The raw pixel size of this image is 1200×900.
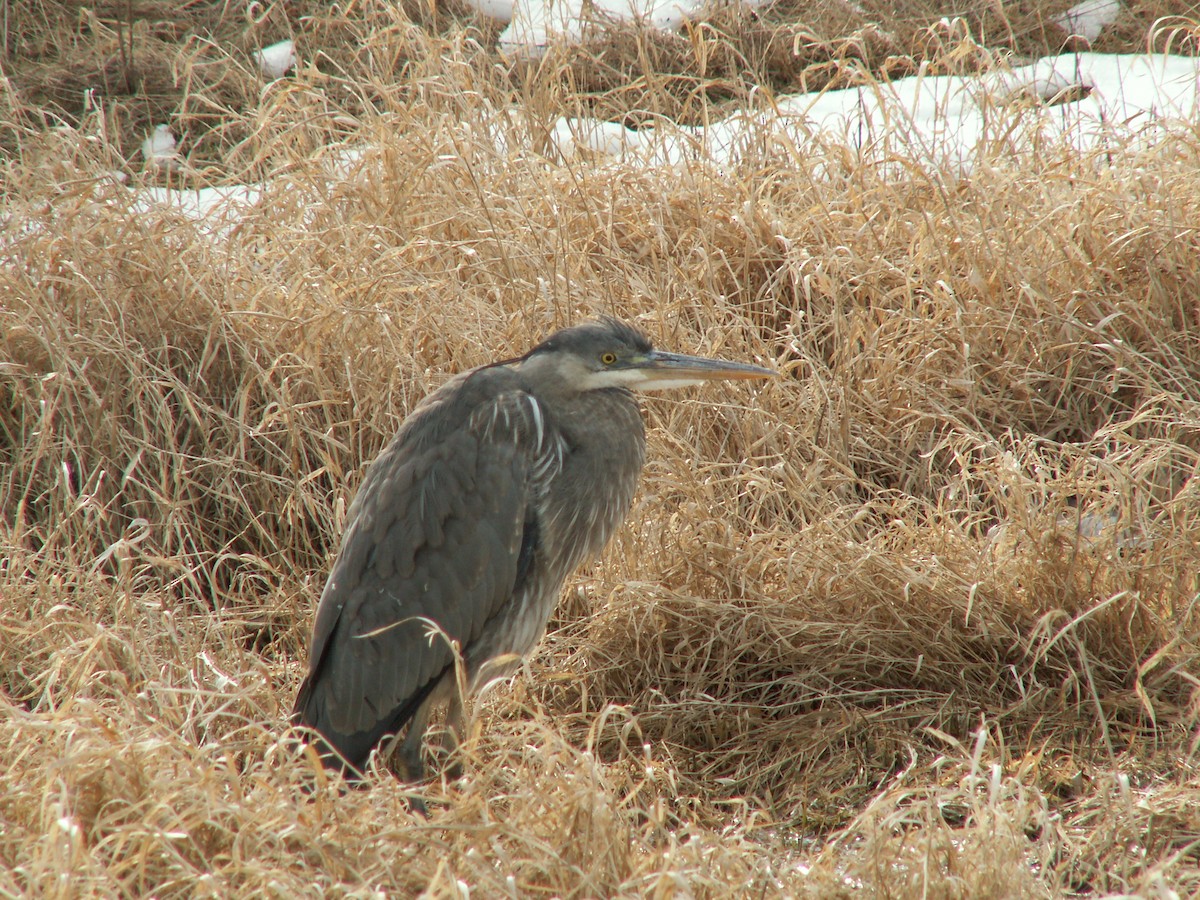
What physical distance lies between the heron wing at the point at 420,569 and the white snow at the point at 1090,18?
5.26m

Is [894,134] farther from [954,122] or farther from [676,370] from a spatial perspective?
[676,370]

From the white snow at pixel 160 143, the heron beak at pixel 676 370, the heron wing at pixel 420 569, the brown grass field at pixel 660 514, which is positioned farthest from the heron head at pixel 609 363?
the white snow at pixel 160 143

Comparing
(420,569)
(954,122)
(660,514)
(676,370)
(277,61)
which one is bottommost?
(660,514)

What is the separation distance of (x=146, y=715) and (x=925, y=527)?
2.32m

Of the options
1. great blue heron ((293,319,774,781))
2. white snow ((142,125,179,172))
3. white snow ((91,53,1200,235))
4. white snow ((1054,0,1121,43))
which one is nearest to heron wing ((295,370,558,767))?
great blue heron ((293,319,774,781))

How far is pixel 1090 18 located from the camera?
23.5ft

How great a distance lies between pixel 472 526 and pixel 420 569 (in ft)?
0.58

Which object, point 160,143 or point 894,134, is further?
point 160,143

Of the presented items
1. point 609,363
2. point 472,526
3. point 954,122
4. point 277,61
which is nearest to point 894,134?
point 954,122

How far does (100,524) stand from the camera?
4156mm

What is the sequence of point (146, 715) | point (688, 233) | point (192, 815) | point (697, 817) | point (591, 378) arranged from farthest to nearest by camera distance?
point (688, 233) < point (591, 378) < point (697, 817) < point (146, 715) < point (192, 815)

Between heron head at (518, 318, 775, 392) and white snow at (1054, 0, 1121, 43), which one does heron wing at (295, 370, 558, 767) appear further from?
white snow at (1054, 0, 1121, 43)

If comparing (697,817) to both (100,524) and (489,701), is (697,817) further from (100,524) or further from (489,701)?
(100,524)

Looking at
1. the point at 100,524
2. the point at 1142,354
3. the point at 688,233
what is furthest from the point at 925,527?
the point at 100,524
